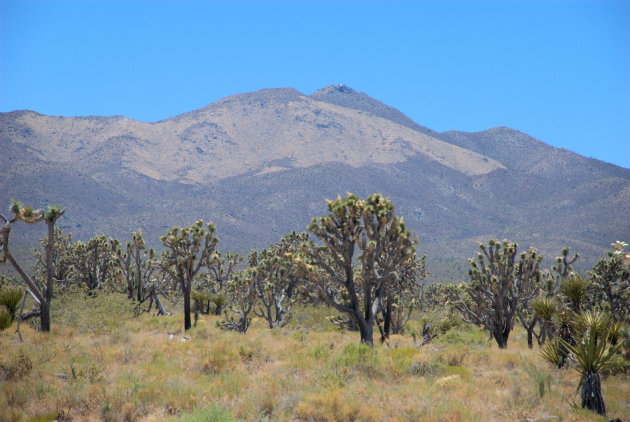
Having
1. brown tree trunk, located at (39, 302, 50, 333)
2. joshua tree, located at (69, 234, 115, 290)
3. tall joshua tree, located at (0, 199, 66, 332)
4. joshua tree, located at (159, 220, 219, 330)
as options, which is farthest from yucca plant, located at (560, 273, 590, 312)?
joshua tree, located at (69, 234, 115, 290)

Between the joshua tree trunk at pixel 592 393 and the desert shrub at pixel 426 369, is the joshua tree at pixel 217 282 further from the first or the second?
the joshua tree trunk at pixel 592 393

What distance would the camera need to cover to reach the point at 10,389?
28.7 ft

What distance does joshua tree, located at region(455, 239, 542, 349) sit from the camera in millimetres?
18391

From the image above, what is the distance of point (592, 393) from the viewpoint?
899cm

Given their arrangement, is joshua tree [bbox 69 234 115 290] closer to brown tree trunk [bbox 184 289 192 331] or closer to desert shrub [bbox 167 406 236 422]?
brown tree trunk [bbox 184 289 192 331]

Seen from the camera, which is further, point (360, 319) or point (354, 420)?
point (360, 319)

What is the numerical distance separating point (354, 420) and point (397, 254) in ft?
24.7

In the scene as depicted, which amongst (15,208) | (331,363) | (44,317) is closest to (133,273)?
(44,317)

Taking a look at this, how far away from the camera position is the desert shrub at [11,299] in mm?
15172

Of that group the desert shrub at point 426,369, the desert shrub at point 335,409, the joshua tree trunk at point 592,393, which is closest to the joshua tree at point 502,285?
the desert shrub at point 426,369

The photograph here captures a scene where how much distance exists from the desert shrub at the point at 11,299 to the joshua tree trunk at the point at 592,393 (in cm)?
1773

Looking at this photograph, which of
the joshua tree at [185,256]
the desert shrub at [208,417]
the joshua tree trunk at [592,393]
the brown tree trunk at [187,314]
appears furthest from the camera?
the joshua tree at [185,256]

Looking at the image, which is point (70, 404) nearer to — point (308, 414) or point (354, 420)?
point (308, 414)

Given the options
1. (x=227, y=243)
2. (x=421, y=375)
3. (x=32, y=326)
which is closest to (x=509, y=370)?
(x=421, y=375)
